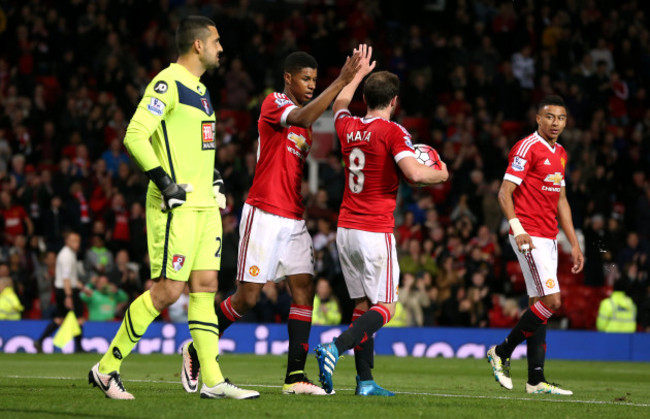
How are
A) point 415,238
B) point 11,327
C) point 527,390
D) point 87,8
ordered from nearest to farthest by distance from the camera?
1. point 527,390
2. point 11,327
3. point 415,238
4. point 87,8

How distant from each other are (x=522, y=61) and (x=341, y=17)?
14.1 feet

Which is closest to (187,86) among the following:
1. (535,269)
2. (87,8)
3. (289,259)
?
(289,259)

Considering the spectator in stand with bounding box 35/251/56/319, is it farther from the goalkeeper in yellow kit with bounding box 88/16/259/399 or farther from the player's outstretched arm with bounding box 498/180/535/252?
the goalkeeper in yellow kit with bounding box 88/16/259/399

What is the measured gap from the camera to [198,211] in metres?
7.34

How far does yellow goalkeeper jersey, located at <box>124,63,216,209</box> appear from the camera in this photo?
717 cm

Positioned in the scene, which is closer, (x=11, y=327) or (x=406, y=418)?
(x=406, y=418)

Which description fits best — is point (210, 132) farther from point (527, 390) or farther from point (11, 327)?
point (11, 327)

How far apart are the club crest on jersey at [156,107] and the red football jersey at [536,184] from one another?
3.93 meters

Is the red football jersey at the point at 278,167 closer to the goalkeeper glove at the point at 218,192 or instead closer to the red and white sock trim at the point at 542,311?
the goalkeeper glove at the point at 218,192

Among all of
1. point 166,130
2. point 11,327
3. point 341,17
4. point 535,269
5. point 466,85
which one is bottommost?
point 11,327

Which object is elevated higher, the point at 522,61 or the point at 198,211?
the point at 522,61

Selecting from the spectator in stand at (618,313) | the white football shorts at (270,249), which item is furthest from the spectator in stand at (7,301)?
the white football shorts at (270,249)

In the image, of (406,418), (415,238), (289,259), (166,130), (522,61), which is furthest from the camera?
(522,61)

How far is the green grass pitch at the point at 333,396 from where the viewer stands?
6.71 metres
